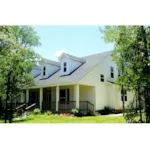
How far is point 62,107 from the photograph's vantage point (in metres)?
15.0

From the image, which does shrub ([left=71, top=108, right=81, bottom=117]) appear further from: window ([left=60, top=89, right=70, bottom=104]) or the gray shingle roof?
window ([left=60, top=89, right=70, bottom=104])

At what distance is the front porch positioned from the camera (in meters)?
14.8

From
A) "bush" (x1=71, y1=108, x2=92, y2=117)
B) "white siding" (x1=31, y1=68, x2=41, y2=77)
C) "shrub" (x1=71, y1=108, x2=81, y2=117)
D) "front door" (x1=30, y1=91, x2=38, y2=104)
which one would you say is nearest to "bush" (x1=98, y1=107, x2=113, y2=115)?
"bush" (x1=71, y1=108, x2=92, y2=117)

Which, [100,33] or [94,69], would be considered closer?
[100,33]

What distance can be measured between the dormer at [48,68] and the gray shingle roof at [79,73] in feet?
1.44

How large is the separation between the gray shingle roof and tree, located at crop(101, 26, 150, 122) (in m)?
5.32

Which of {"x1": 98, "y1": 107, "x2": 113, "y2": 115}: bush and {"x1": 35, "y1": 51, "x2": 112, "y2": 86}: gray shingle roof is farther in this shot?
{"x1": 98, "y1": 107, "x2": 113, "y2": 115}: bush

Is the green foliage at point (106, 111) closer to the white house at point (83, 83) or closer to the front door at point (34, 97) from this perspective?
the white house at point (83, 83)

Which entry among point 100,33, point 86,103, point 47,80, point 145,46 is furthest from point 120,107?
point 145,46

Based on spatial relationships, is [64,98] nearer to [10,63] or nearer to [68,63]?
[68,63]
